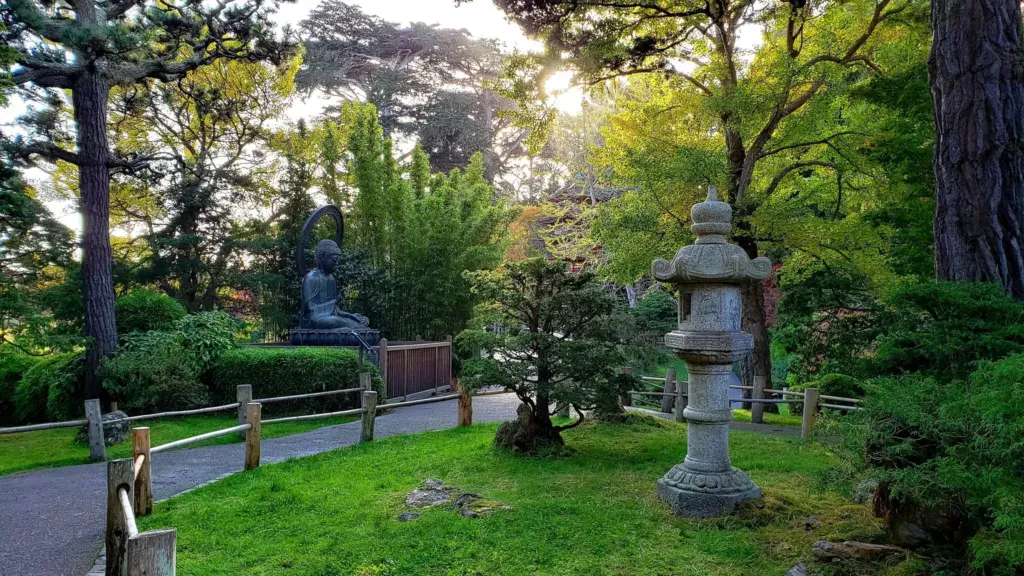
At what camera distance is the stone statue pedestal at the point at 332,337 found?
12.5m

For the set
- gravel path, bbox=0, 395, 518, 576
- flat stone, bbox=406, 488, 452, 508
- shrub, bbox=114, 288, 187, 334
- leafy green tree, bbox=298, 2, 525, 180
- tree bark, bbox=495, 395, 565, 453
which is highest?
leafy green tree, bbox=298, 2, 525, 180

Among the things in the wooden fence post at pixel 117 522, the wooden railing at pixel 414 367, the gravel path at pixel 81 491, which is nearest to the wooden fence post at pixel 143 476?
the gravel path at pixel 81 491

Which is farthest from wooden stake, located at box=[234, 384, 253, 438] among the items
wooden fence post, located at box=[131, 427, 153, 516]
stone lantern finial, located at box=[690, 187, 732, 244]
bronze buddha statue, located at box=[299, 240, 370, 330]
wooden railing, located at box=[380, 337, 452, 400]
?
stone lantern finial, located at box=[690, 187, 732, 244]

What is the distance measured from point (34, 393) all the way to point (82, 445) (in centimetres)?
343

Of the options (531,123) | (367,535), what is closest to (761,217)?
(531,123)

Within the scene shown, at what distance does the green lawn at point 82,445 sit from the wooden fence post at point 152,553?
22.1 feet

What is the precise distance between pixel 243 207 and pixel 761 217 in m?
14.3

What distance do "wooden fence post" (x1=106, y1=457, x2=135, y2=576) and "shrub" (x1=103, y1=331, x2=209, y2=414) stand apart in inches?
263

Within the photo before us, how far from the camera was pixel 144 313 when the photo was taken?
37.8 ft

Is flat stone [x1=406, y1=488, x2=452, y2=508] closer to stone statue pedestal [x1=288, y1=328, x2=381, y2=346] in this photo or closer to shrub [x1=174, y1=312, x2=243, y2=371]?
shrub [x1=174, y1=312, x2=243, y2=371]

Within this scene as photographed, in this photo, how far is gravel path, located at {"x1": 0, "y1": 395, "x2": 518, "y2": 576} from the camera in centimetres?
449

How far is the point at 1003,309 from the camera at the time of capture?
13.6 feet

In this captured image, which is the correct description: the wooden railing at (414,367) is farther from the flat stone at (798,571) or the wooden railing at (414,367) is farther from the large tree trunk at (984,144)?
the large tree trunk at (984,144)

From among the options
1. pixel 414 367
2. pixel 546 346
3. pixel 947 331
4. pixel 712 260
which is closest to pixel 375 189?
pixel 414 367
